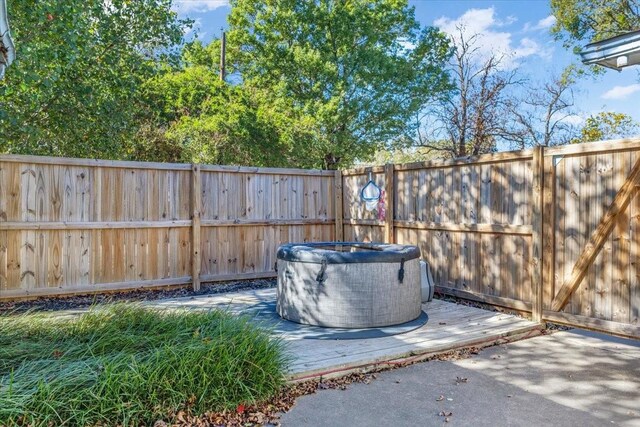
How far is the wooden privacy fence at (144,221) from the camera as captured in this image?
16.8 ft

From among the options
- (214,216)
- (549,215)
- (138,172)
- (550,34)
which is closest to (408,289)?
(549,215)

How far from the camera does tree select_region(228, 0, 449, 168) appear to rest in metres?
10.9

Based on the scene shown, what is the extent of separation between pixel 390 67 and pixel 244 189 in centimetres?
613

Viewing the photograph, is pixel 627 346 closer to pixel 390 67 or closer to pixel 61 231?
pixel 61 231

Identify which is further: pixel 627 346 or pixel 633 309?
pixel 627 346

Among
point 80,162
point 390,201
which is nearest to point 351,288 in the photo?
point 390,201

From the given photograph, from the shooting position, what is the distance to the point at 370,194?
6645mm

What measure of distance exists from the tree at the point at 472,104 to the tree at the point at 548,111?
0.63m

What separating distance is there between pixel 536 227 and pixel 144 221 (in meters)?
4.58

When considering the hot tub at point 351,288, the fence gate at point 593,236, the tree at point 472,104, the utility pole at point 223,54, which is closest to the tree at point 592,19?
the tree at point 472,104

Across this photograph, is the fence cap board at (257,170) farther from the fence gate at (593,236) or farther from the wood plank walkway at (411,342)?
the fence gate at (593,236)

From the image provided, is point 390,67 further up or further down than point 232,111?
further up

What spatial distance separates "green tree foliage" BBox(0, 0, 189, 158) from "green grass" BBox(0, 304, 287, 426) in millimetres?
3108

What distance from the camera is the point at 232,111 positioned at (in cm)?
1069
